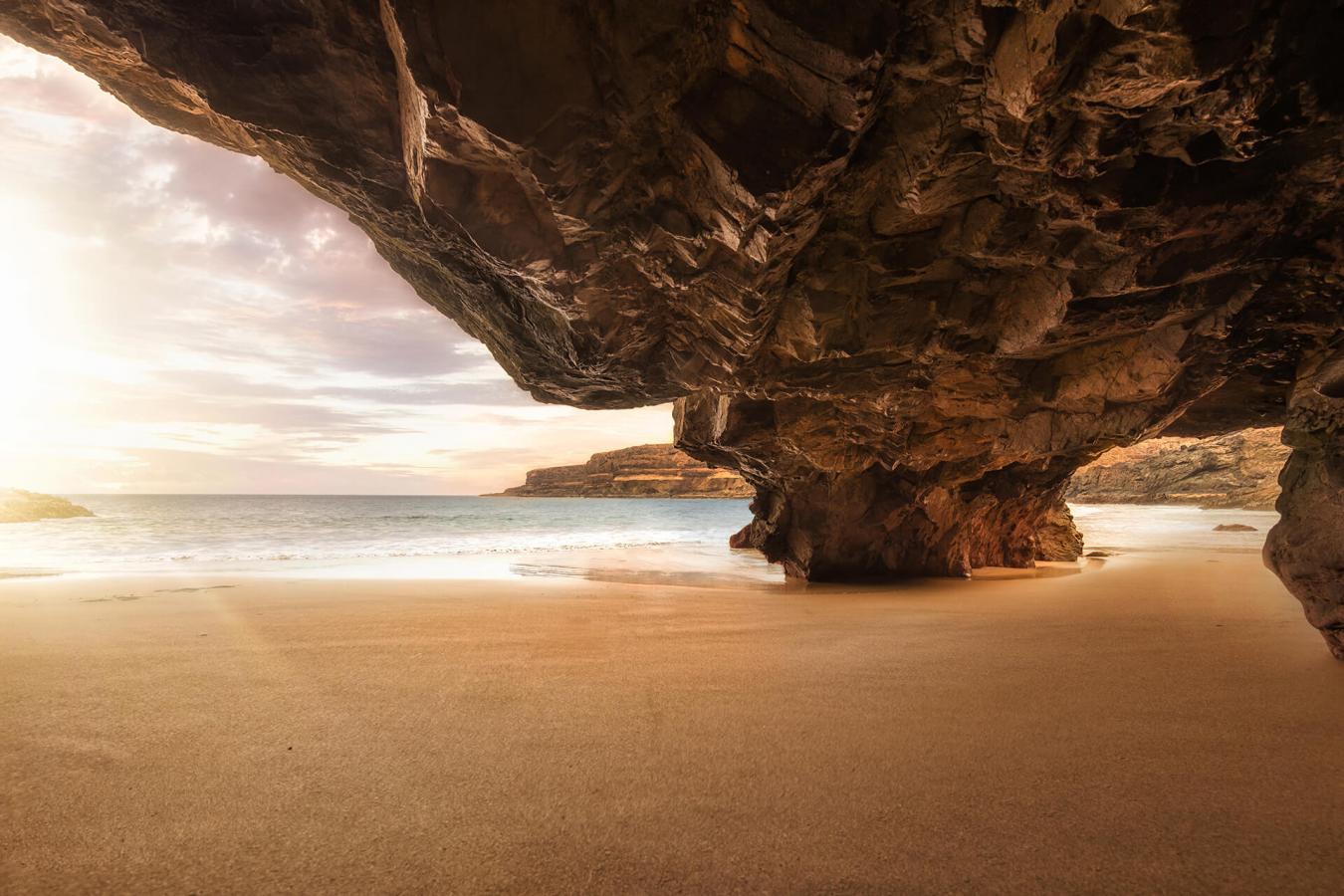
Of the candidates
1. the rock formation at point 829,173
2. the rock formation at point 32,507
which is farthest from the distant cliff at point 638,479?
the rock formation at point 829,173

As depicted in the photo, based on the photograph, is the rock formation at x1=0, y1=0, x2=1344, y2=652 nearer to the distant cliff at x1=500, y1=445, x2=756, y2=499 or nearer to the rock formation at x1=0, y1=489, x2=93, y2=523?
the rock formation at x1=0, y1=489, x2=93, y2=523

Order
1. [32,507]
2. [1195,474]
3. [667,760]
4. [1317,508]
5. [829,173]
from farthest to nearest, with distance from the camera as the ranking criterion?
[1195,474]
[32,507]
[1317,508]
[829,173]
[667,760]

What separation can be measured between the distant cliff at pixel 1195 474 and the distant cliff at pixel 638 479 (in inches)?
1789

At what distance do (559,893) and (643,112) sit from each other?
12.1 ft

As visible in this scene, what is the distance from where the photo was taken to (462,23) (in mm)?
2996

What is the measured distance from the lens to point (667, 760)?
254cm

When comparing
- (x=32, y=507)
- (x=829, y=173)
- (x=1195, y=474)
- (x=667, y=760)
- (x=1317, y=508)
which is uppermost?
(x=829, y=173)

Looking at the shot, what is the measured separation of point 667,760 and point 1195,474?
157ft

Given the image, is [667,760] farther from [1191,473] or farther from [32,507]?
[1191,473]

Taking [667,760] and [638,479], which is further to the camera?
[638,479]

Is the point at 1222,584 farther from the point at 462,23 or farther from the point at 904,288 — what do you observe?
the point at 462,23

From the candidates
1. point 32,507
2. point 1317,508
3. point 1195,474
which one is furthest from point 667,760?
point 1195,474

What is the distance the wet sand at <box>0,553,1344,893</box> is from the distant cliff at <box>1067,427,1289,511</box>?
3270 centimetres

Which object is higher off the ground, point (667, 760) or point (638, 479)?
point (638, 479)
